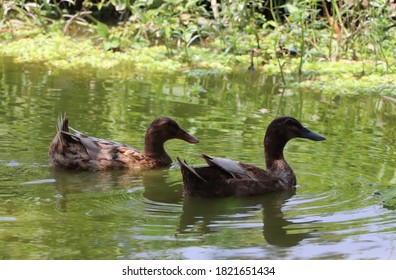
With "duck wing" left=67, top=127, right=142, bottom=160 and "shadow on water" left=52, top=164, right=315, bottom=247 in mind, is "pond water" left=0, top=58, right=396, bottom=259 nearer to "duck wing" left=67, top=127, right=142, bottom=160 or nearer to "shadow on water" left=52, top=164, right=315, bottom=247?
"shadow on water" left=52, top=164, right=315, bottom=247

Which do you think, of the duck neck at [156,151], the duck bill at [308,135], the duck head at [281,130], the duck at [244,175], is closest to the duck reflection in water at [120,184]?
the duck neck at [156,151]

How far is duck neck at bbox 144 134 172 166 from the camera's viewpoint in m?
9.03

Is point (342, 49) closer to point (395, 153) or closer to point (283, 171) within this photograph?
point (395, 153)

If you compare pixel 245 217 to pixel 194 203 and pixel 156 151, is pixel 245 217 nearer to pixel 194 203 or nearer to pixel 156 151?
pixel 194 203

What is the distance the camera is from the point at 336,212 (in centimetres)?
711

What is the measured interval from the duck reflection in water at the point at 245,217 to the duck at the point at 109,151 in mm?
1357

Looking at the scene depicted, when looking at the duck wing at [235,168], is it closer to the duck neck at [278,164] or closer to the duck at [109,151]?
the duck neck at [278,164]

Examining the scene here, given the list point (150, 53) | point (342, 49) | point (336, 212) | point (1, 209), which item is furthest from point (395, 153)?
point (150, 53)

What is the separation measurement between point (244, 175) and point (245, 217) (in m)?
0.75

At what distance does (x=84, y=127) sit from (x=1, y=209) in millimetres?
3066

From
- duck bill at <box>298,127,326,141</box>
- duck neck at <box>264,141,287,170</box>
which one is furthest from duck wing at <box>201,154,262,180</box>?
duck bill at <box>298,127,326,141</box>

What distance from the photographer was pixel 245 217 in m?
7.06

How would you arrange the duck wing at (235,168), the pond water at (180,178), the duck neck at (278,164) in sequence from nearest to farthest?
the pond water at (180,178) → the duck wing at (235,168) → the duck neck at (278,164)

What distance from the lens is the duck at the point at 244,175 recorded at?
24.8ft
